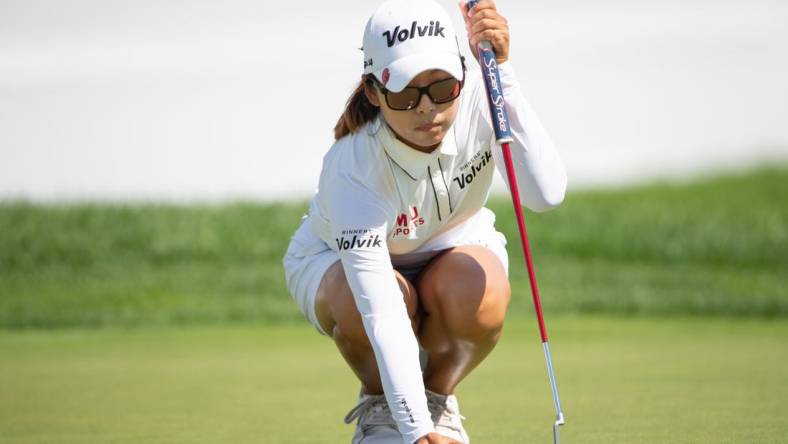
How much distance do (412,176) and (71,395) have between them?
2145 mm

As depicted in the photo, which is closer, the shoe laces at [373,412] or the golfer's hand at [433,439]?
the golfer's hand at [433,439]

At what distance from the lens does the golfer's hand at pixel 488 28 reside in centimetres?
298

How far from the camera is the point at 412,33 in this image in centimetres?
286

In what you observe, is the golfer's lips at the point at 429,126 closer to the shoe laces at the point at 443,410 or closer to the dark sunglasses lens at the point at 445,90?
the dark sunglasses lens at the point at 445,90

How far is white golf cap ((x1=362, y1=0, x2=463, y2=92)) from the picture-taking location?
2838mm

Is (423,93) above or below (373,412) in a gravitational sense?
above

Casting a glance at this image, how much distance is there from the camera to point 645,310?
24.1 feet

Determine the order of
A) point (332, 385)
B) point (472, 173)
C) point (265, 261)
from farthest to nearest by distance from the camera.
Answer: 1. point (265, 261)
2. point (332, 385)
3. point (472, 173)

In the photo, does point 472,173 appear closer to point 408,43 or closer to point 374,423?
point 408,43

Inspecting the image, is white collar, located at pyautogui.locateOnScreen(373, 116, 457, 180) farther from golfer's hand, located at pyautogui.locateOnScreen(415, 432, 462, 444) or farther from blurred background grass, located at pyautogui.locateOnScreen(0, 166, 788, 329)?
blurred background grass, located at pyautogui.locateOnScreen(0, 166, 788, 329)

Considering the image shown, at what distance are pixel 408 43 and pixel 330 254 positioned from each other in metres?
0.89

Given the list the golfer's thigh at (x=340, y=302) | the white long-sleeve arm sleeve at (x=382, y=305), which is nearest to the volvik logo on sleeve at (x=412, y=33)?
the white long-sleeve arm sleeve at (x=382, y=305)

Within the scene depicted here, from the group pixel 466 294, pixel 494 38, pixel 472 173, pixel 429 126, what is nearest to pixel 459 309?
pixel 466 294

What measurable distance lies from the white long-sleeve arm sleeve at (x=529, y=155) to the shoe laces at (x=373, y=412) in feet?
2.35
